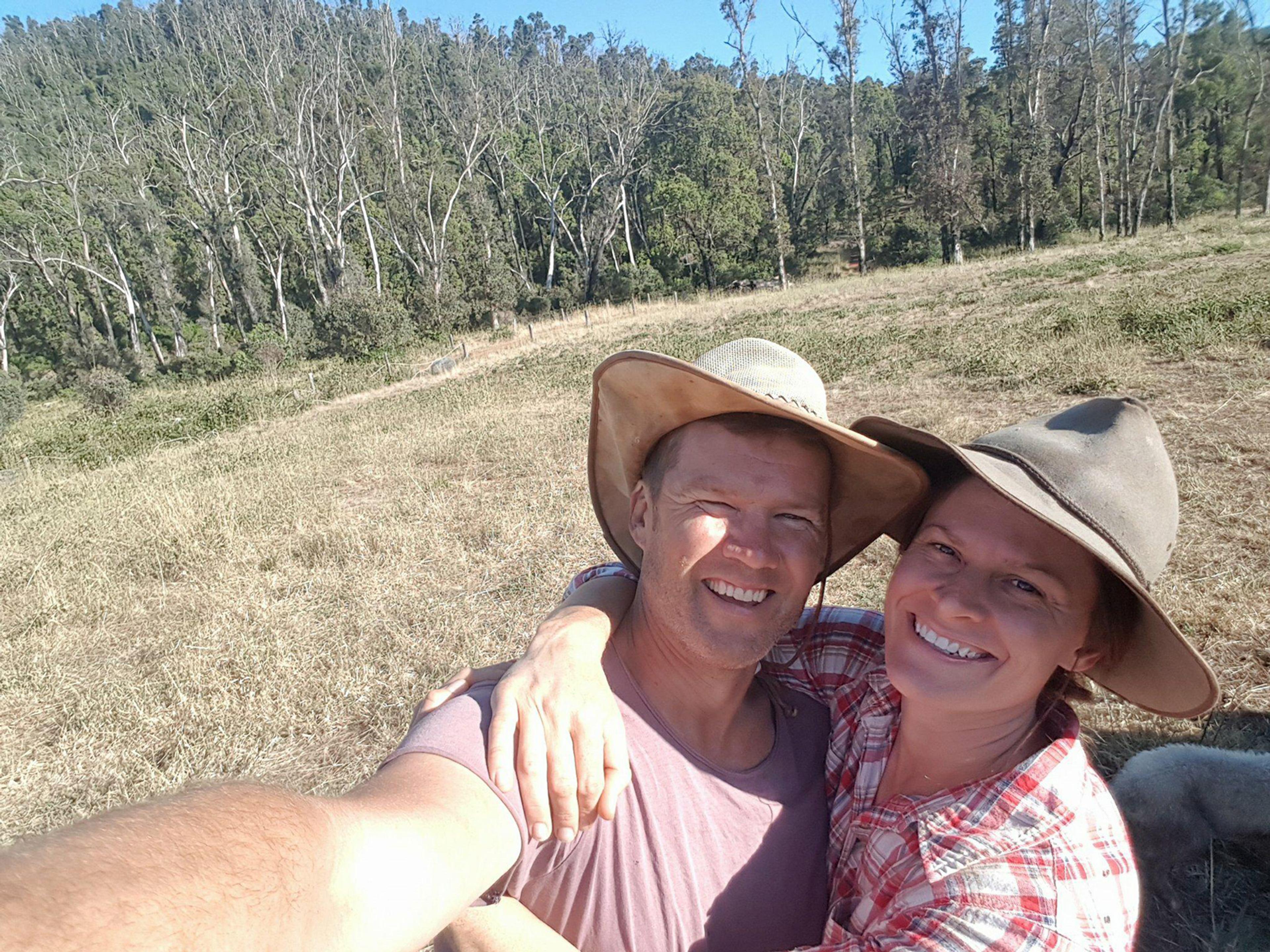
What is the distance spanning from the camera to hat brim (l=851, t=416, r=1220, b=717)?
120cm

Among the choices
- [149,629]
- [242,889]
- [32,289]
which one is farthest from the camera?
[32,289]

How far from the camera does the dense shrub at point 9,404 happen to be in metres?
19.6

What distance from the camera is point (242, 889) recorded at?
2.60ft

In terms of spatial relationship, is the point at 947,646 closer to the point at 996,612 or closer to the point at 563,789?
the point at 996,612

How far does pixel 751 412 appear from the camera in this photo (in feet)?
5.29

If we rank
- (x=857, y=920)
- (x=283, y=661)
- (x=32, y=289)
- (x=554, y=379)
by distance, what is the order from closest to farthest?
(x=857, y=920)
(x=283, y=661)
(x=554, y=379)
(x=32, y=289)

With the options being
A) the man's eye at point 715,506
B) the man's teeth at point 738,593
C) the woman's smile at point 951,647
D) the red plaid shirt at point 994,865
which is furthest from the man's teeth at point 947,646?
the man's eye at point 715,506

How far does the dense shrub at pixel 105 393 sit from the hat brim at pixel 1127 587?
2283 cm

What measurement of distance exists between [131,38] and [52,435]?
75.6 metres

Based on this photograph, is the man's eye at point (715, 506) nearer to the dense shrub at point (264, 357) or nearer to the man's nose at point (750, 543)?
the man's nose at point (750, 543)

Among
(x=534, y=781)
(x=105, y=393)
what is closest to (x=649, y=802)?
(x=534, y=781)

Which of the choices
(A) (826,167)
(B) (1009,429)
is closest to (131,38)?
(A) (826,167)

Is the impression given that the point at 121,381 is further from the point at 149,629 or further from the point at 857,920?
the point at 857,920

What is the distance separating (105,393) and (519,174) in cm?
3362
